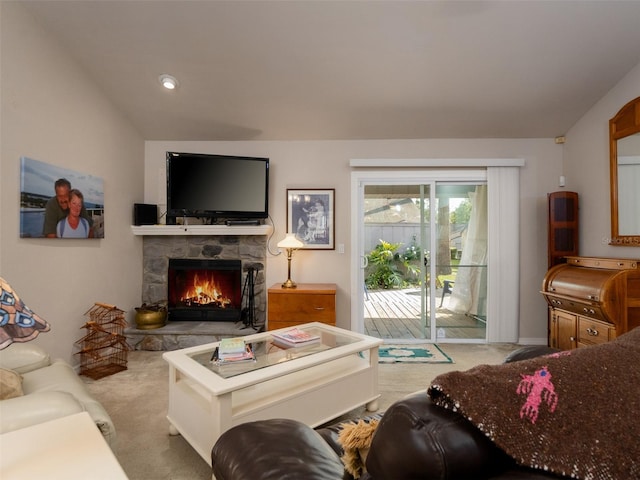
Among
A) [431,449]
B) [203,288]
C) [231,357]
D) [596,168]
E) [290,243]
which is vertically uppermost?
[596,168]

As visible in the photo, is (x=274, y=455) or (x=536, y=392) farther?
(x=274, y=455)

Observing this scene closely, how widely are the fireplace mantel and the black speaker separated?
0.08 meters

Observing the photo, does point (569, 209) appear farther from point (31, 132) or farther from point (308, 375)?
point (31, 132)

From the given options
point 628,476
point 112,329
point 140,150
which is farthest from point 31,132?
point 628,476

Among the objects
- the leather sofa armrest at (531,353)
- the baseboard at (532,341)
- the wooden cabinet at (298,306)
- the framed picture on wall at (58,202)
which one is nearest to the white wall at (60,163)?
the framed picture on wall at (58,202)

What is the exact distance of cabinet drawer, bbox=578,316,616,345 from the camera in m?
2.54

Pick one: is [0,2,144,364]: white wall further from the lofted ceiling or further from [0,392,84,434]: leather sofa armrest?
[0,392,84,434]: leather sofa armrest

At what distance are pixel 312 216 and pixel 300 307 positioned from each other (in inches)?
42.9

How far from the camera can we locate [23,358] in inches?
72.1

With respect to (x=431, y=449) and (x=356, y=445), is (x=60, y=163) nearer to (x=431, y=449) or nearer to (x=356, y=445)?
(x=356, y=445)

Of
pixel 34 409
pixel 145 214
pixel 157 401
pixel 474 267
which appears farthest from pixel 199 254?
pixel 474 267

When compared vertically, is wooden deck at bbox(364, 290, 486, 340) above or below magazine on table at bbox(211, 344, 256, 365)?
below

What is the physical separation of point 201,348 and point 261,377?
24.5 inches

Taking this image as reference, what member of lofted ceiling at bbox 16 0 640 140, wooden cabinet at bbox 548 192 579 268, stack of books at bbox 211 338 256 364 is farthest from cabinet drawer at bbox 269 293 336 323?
wooden cabinet at bbox 548 192 579 268
